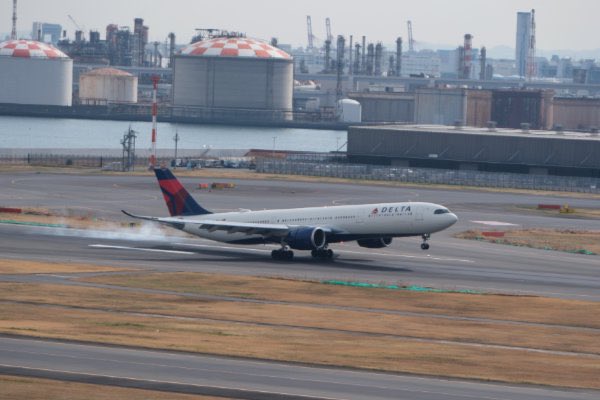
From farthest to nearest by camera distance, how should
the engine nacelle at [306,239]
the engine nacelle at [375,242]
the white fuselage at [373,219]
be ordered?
the engine nacelle at [375,242] < the engine nacelle at [306,239] < the white fuselage at [373,219]

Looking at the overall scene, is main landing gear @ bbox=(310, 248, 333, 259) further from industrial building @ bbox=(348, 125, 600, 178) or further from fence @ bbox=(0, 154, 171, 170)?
industrial building @ bbox=(348, 125, 600, 178)

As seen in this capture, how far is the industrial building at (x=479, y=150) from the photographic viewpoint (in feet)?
568

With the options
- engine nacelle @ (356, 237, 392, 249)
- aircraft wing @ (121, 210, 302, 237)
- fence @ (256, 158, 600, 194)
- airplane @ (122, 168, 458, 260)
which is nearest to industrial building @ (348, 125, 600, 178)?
fence @ (256, 158, 600, 194)

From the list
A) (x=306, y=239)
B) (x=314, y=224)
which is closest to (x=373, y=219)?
(x=314, y=224)

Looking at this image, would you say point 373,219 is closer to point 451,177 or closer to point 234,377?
point 234,377

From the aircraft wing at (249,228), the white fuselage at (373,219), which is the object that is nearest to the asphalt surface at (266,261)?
the aircraft wing at (249,228)

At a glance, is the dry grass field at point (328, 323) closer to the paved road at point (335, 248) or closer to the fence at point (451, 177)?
the paved road at point (335, 248)

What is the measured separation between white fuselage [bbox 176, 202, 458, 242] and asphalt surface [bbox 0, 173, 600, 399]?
2382 millimetres

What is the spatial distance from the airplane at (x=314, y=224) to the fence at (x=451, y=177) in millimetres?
75474

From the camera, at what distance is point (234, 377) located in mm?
41750

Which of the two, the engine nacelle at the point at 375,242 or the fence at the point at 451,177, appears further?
the fence at the point at 451,177

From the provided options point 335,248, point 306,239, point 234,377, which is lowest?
point 234,377

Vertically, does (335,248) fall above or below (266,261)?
Result: above

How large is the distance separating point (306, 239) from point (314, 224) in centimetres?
198
